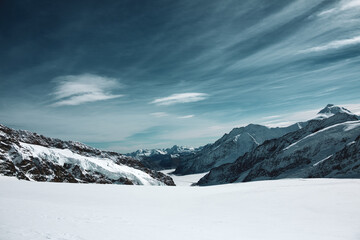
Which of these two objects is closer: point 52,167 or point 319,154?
point 319,154

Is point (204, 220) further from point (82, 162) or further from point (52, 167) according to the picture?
point (82, 162)

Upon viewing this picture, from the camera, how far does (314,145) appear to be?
11469cm

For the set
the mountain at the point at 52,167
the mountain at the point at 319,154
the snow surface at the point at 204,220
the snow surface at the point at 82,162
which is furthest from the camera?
the snow surface at the point at 82,162

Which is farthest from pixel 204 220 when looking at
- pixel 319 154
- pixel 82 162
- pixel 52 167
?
pixel 82 162

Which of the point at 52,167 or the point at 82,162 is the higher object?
the point at 82,162

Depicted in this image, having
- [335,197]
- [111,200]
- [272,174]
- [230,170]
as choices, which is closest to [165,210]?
[111,200]

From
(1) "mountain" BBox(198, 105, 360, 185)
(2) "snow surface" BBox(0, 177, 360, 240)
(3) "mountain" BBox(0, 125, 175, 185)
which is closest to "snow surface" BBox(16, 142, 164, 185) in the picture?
(3) "mountain" BBox(0, 125, 175, 185)

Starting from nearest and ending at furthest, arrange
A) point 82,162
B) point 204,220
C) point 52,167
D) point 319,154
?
1. point 204,220
2. point 319,154
3. point 52,167
4. point 82,162

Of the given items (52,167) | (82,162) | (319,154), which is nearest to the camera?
(319,154)

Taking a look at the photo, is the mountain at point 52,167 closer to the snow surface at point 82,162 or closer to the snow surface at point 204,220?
the snow surface at point 82,162

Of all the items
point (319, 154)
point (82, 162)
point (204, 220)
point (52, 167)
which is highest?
point (82, 162)

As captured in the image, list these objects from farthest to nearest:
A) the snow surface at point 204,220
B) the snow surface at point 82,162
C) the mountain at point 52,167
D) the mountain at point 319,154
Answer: the snow surface at point 82,162, the mountain at point 52,167, the mountain at point 319,154, the snow surface at point 204,220

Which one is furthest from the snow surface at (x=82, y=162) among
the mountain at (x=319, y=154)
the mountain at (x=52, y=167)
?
the mountain at (x=319, y=154)

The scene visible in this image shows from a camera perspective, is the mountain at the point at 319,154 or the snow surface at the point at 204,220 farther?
the mountain at the point at 319,154
